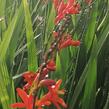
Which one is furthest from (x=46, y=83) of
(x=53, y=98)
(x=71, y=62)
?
(x=71, y=62)

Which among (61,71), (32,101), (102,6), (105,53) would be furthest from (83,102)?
(102,6)

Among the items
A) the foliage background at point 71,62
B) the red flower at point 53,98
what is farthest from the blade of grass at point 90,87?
the red flower at point 53,98

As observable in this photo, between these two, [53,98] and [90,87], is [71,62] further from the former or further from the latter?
[53,98]

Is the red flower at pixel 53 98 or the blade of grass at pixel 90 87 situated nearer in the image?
the red flower at pixel 53 98

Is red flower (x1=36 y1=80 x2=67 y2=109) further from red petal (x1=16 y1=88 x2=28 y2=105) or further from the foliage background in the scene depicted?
the foliage background

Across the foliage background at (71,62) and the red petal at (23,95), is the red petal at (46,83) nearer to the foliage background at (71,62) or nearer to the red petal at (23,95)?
the red petal at (23,95)

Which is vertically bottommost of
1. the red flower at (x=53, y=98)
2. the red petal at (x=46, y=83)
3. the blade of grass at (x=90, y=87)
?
the blade of grass at (x=90, y=87)

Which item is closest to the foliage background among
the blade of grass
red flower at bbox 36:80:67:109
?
the blade of grass

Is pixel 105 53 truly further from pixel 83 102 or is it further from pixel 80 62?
pixel 83 102

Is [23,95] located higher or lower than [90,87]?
higher

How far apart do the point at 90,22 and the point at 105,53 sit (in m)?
0.16

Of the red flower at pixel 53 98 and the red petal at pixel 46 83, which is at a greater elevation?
the red petal at pixel 46 83

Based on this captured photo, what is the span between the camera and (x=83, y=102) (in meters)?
1.06

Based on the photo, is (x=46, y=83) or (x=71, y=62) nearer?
(x=46, y=83)
